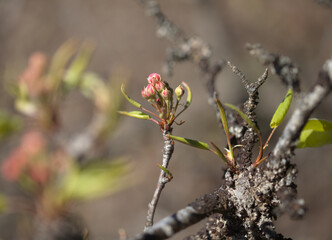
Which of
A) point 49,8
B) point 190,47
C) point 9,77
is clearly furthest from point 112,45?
point 190,47

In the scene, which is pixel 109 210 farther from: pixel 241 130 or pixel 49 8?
pixel 241 130

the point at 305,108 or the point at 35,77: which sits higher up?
the point at 35,77

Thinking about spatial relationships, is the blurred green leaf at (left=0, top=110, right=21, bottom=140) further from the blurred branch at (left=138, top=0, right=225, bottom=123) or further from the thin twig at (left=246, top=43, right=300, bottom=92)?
the thin twig at (left=246, top=43, right=300, bottom=92)

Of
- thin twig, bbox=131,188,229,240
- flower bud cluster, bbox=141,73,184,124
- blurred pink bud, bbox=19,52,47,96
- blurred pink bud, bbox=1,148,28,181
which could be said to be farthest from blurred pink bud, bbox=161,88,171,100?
blurred pink bud, bbox=1,148,28,181

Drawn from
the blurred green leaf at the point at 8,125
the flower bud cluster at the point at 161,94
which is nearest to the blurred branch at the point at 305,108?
the flower bud cluster at the point at 161,94

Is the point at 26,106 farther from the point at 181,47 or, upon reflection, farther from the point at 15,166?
the point at 181,47

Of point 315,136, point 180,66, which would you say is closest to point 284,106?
point 315,136
